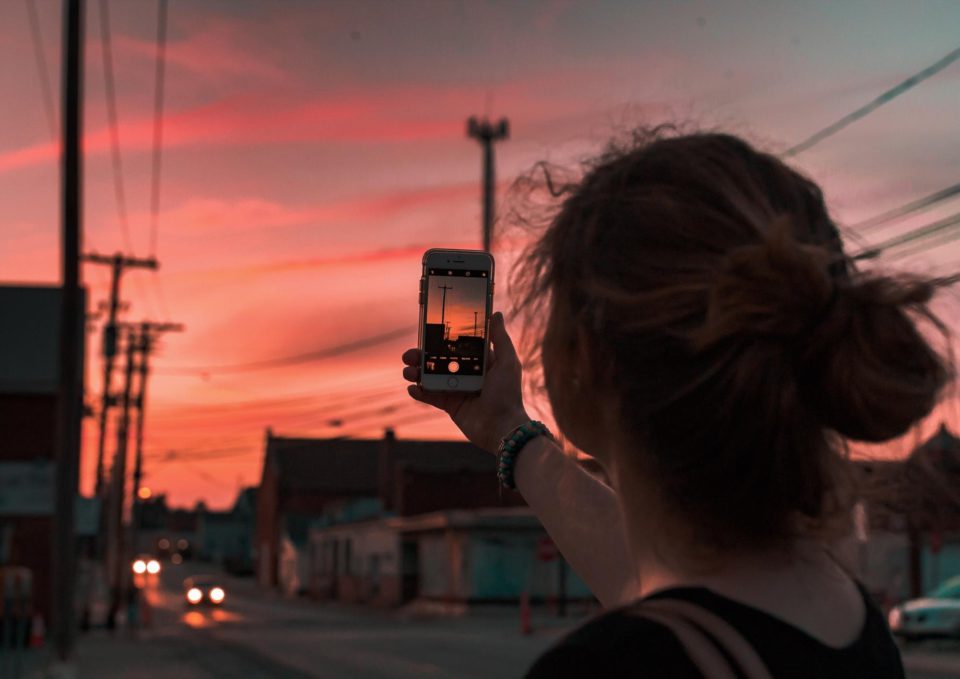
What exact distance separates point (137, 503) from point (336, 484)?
39165 millimetres

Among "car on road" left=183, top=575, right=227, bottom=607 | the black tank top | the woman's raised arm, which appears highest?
the woman's raised arm

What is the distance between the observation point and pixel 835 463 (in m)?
1.58

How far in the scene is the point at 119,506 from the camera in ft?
167

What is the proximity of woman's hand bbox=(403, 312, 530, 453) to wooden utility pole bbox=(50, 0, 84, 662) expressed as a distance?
16636mm

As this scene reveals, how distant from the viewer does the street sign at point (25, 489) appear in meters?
36.6

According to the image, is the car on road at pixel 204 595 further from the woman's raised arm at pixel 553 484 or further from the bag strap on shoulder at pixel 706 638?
the bag strap on shoulder at pixel 706 638

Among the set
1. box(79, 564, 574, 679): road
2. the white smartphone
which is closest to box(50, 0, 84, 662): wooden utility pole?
box(79, 564, 574, 679): road

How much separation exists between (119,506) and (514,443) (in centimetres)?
5074

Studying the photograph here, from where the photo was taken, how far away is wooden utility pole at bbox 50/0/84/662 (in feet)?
59.8

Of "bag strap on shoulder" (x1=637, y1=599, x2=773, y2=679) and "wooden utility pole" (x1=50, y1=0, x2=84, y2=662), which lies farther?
"wooden utility pole" (x1=50, y1=0, x2=84, y2=662)

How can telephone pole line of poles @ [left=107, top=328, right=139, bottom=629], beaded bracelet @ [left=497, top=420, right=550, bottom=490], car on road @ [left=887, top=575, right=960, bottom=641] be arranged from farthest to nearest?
telephone pole line of poles @ [left=107, top=328, right=139, bottom=629], car on road @ [left=887, top=575, right=960, bottom=641], beaded bracelet @ [left=497, top=420, right=550, bottom=490]

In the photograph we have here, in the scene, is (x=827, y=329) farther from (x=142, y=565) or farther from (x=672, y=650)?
(x=142, y=565)

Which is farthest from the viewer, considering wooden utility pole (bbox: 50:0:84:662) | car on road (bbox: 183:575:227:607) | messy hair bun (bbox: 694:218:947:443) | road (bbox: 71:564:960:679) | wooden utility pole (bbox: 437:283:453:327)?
car on road (bbox: 183:575:227:607)

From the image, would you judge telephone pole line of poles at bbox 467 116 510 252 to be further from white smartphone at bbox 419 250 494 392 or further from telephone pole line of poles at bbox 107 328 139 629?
white smartphone at bbox 419 250 494 392
